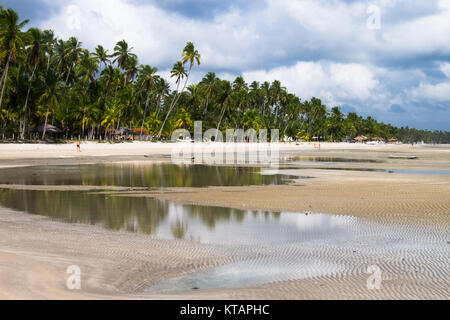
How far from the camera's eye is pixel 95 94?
7962 centimetres

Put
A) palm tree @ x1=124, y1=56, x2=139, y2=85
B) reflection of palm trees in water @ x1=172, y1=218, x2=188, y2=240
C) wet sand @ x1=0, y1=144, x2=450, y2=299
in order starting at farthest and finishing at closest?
1. palm tree @ x1=124, y1=56, x2=139, y2=85
2. reflection of palm trees in water @ x1=172, y1=218, x2=188, y2=240
3. wet sand @ x1=0, y1=144, x2=450, y2=299

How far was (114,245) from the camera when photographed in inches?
328

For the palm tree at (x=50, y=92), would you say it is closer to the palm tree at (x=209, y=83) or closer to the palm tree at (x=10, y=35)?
the palm tree at (x=10, y=35)

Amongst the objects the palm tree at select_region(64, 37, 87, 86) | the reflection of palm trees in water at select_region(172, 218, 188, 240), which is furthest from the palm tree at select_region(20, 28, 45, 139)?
the reflection of palm trees in water at select_region(172, 218, 188, 240)

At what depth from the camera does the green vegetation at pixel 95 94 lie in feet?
189

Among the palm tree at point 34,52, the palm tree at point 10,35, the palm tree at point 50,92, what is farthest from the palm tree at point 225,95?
the palm tree at point 10,35

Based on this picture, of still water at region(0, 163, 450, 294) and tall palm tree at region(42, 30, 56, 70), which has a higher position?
tall palm tree at region(42, 30, 56, 70)

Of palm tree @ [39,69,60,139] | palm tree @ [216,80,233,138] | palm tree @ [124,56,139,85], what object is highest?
palm tree @ [124,56,139,85]

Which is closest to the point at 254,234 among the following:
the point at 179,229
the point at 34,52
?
the point at 179,229

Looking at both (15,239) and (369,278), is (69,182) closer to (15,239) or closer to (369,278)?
(15,239)

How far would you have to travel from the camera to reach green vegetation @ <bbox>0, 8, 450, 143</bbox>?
189ft

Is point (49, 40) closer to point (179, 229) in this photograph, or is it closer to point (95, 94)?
point (95, 94)

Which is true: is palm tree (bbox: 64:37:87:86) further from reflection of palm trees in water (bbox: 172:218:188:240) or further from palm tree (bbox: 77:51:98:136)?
reflection of palm trees in water (bbox: 172:218:188:240)
